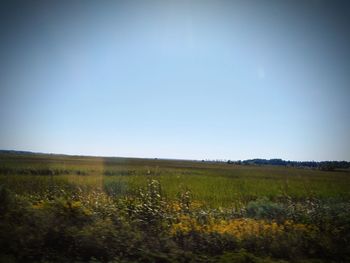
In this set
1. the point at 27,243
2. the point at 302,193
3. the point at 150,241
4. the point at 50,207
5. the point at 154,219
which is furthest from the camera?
the point at 302,193

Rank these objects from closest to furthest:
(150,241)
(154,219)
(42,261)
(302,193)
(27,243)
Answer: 1. (42,261)
2. (27,243)
3. (150,241)
4. (154,219)
5. (302,193)

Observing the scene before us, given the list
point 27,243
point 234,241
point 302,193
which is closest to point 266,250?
point 234,241

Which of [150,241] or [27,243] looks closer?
[27,243]

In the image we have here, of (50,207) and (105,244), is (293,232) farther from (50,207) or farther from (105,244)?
(50,207)

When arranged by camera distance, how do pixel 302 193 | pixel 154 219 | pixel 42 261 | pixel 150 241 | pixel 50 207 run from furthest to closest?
1. pixel 302 193
2. pixel 154 219
3. pixel 50 207
4. pixel 150 241
5. pixel 42 261

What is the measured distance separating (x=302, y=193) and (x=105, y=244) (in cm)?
2061

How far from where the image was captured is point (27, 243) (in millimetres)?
5738

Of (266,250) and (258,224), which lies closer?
(266,250)

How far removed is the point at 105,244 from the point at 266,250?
12.1ft

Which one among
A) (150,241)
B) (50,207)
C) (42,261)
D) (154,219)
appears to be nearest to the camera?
(42,261)

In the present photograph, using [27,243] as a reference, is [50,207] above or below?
above

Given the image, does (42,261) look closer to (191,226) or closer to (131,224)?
(131,224)

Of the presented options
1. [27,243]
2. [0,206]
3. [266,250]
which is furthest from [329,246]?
[0,206]

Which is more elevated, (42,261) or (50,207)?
(50,207)
